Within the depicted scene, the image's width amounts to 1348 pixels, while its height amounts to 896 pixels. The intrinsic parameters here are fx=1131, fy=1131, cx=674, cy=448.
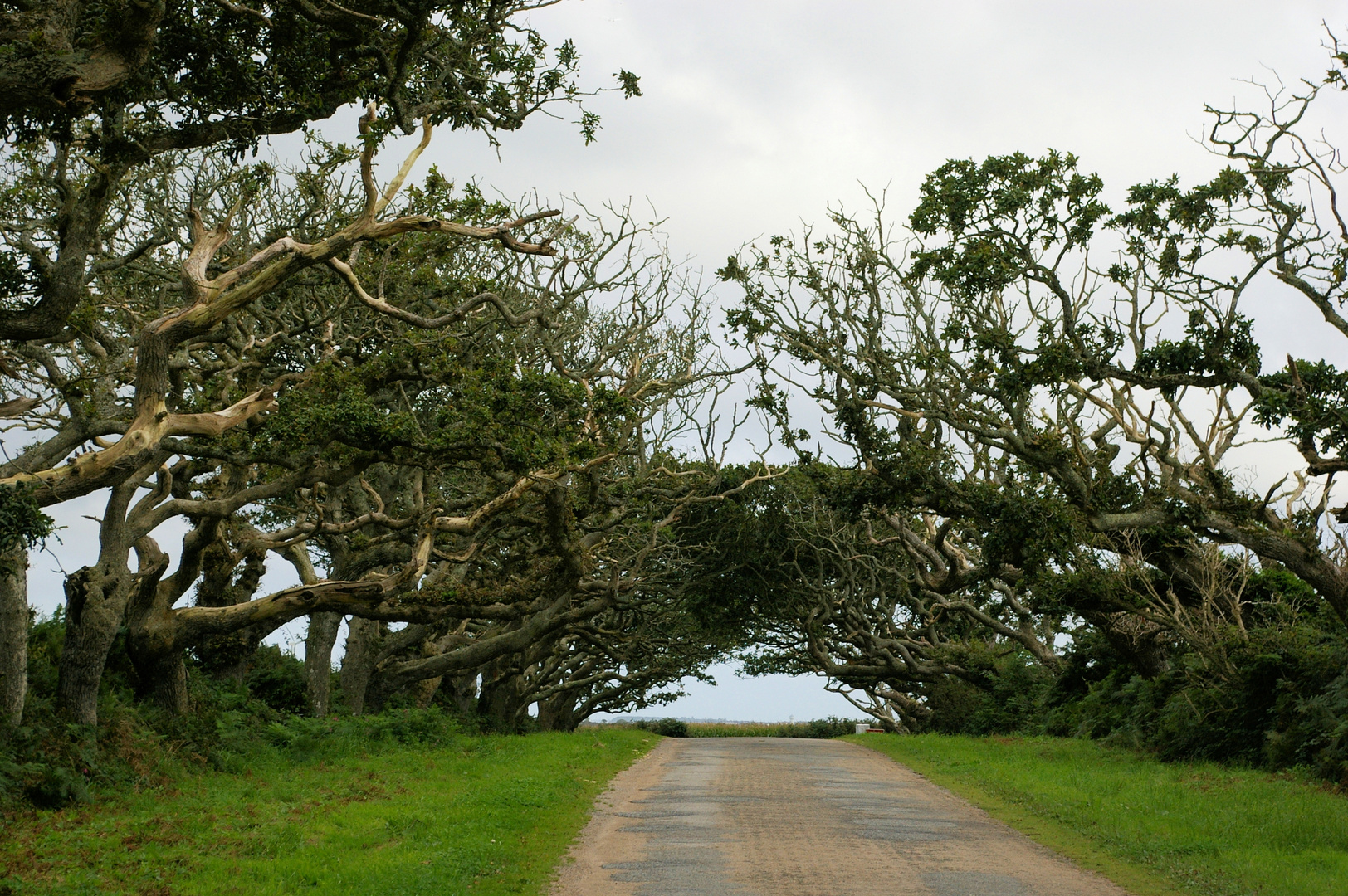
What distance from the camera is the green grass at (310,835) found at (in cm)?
920

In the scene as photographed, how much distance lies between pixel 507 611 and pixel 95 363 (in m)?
8.28

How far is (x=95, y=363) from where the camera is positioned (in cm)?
1766

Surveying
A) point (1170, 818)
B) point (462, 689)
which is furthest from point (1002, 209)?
point (462, 689)

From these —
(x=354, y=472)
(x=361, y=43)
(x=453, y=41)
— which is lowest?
(x=354, y=472)

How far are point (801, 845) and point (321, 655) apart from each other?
14416 mm

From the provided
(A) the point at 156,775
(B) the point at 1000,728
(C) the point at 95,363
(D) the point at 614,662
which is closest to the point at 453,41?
(C) the point at 95,363

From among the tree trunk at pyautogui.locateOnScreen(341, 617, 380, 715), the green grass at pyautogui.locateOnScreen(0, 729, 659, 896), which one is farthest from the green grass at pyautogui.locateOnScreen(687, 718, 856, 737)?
the green grass at pyautogui.locateOnScreen(0, 729, 659, 896)

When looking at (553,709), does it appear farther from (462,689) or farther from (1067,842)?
(1067,842)

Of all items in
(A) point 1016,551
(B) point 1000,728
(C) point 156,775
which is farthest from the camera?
(B) point 1000,728

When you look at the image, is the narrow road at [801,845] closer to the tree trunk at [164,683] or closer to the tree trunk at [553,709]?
the tree trunk at [164,683]

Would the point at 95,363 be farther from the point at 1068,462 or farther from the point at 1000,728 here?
the point at 1000,728

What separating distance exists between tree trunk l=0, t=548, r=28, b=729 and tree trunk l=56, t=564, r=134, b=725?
1188 mm

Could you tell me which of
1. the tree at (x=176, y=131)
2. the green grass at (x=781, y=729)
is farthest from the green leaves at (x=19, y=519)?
the green grass at (x=781, y=729)

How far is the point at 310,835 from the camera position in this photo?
1152 centimetres
